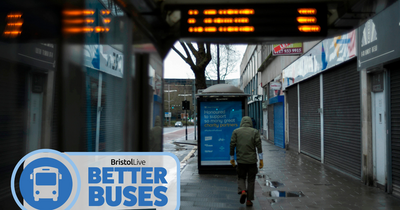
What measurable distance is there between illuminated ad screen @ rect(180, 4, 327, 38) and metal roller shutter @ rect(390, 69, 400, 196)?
11.3 ft

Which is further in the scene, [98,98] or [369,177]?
[369,177]

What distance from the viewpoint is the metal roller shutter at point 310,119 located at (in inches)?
481

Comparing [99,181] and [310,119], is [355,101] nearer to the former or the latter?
[310,119]

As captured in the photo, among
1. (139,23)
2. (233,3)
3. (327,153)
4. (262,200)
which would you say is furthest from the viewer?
(327,153)

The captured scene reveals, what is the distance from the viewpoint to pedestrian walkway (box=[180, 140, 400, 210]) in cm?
608

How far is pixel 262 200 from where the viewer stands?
6.54m

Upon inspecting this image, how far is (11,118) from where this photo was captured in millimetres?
1933

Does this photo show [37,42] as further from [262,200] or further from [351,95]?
[351,95]

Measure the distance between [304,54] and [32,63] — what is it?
1301 cm

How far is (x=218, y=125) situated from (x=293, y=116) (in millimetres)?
7437

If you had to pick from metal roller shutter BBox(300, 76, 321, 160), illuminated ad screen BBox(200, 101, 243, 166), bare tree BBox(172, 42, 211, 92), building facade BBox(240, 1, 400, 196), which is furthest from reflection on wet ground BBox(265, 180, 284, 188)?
bare tree BBox(172, 42, 211, 92)

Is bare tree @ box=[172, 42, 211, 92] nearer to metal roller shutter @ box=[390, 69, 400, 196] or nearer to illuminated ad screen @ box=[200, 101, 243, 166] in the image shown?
illuminated ad screen @ box=[200, 101, 243, 166]

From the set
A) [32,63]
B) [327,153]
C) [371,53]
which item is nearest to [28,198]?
[32,63]

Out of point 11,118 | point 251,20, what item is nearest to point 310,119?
point 251,20
